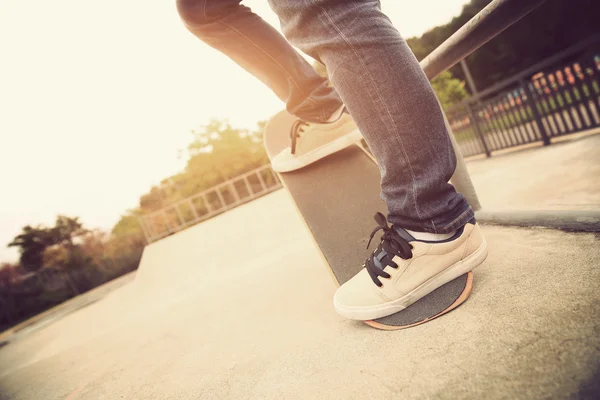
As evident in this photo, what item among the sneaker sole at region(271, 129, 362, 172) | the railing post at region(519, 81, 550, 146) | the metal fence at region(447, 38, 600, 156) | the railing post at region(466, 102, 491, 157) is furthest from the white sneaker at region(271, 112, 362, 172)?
the railing post at region(466, 102, 491, 157)

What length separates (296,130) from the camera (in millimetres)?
1126

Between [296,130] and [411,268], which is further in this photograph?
[296,130]

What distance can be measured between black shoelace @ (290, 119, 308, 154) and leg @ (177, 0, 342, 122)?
25mm

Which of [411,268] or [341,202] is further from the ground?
[341,202]

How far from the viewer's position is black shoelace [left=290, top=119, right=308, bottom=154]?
112 centimetres

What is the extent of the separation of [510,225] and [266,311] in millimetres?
1058

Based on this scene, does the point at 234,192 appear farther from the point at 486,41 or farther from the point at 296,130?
the point at 486,41

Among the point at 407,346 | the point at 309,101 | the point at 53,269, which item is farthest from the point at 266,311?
the point at 53,269

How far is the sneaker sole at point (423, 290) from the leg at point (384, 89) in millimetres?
189

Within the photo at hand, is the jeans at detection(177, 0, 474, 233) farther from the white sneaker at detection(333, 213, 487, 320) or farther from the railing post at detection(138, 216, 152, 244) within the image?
the railing post at detection(138, 216, 152, 244)

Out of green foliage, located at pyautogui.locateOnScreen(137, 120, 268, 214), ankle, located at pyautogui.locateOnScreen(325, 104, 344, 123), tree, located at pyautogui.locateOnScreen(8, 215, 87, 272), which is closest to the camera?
ankle, located at pyautogui.locateOnScreen(325, 104, 344, 123)

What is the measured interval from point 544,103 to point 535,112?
0.14 m

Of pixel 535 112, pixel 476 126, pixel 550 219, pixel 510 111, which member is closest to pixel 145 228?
pixel 476 126

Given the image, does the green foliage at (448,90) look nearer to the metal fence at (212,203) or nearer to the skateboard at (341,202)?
the metal fence at (212,203)
